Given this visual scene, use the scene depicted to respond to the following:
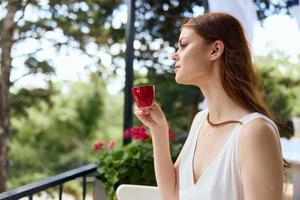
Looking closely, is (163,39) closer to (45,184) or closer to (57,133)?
(57,133)

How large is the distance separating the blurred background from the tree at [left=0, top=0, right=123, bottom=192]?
14 millimetres

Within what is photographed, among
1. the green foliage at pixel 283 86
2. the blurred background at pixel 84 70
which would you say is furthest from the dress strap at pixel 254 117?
the green foliage at pixel 283 86

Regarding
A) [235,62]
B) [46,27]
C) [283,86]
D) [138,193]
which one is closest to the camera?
[235,62]

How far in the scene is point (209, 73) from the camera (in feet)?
3.43

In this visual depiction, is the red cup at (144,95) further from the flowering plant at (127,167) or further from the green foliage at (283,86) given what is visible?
the green foliage at (283,86)

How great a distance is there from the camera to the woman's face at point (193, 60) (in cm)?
104

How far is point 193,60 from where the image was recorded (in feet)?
3.43

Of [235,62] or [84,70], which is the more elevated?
[84,70]

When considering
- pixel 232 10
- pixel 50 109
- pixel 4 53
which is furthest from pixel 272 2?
pixel 50 109

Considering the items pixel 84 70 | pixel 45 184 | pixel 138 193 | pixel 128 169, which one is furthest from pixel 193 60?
pixel 84 70

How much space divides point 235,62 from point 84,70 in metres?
5.50

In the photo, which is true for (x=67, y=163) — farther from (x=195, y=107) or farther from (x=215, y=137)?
(x=215, y=137)

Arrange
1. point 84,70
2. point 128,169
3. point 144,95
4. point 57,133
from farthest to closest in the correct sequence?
point 57,133, point 84,70, point 128,169, point 144,95

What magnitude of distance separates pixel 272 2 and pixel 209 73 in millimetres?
2931
